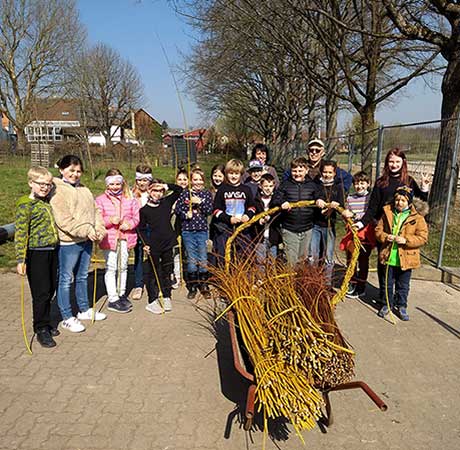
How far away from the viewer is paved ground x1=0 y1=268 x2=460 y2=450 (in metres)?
2.86

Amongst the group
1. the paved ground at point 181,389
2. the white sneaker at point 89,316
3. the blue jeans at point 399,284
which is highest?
the blue jeans at point 399,284

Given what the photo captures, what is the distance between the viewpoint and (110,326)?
180 inches

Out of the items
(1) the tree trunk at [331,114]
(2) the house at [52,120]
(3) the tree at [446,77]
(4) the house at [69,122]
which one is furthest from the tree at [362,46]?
(4) the house at [69,122]

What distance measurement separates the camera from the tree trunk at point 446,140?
25.0 ft

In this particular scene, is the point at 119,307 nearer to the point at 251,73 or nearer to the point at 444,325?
the point at 444,325

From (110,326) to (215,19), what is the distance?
349 inches

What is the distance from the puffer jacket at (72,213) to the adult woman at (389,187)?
3.06 m

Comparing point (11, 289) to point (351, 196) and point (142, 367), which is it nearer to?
point (142, 367)

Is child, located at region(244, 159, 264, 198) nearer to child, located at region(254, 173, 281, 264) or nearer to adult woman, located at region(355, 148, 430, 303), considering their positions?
child, located at region(254, 173, 281, 264)

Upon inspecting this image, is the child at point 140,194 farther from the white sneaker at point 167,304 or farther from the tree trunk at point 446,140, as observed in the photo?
the tree trunk at point 446,140

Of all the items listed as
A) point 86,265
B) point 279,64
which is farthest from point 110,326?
point 279,64

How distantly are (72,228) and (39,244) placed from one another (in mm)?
346

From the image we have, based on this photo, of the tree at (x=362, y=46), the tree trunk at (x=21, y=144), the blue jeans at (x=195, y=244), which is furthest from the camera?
the tree trunk at (x=21, y=144)

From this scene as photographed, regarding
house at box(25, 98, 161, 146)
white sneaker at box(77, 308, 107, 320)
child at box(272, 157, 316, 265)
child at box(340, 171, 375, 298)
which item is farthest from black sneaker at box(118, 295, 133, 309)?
house at box(25, 98, 161, 146)
